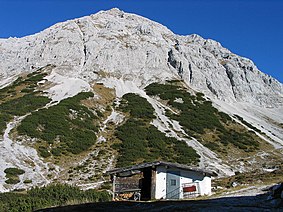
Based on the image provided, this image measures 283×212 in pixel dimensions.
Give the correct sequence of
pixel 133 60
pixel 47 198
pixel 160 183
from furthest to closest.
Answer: pixel 133 60 < pixel 160 183 < pixel 47 198

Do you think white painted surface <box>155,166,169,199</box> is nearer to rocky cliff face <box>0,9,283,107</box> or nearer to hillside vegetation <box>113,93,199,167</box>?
hillside vegetation <box>113,93,199,167</box>

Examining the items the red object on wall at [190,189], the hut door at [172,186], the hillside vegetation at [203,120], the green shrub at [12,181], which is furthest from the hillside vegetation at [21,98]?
the red object on wall at [190,189]

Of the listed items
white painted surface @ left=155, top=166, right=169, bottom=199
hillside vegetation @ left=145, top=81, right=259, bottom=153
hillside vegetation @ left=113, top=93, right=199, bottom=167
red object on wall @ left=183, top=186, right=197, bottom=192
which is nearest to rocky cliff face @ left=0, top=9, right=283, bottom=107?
hillside vegetation @ left=145, top=81, right=259, bottom=153

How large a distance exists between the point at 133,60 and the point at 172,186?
76.3 meters

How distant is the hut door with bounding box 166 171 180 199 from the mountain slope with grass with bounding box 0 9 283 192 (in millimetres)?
14711

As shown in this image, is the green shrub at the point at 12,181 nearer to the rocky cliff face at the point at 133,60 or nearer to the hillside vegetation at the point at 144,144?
the hillside vegetation at the point at 144,144

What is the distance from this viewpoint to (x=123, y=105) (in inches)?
2968

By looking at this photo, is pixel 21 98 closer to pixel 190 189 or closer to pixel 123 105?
pixel 123 105

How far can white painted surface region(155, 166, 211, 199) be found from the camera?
93.7ft

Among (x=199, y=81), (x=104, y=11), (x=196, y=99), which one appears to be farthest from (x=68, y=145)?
(x=104, y=11)

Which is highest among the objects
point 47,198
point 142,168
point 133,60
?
point 133,60

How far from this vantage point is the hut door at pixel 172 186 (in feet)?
94.6

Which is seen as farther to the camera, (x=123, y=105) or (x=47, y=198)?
(x=123, y=105)

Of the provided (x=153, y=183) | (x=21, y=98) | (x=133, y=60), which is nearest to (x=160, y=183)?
(x=153, y=183)
